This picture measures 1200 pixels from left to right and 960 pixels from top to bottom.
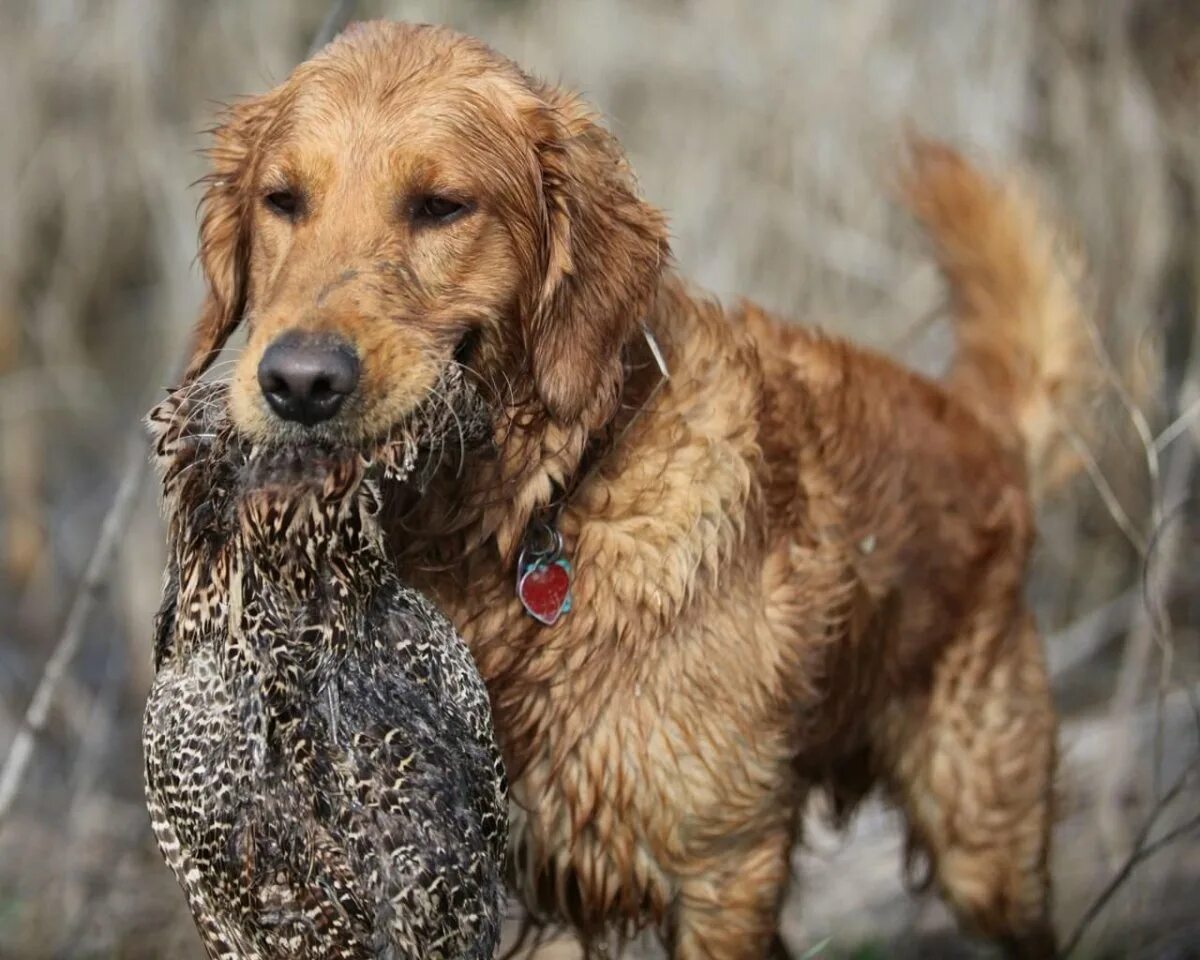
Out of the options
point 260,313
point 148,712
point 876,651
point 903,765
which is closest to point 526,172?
point 260,313

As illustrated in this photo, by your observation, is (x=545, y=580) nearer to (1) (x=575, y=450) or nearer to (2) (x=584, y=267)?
(1) (x=575, y=450)

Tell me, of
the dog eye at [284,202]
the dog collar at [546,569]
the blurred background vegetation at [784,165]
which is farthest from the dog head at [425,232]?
the blurred background vegetation at [784,165]

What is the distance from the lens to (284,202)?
304cm

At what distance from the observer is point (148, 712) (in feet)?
8.53

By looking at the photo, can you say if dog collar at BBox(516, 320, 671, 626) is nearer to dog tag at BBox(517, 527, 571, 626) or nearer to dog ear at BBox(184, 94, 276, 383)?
dog tag at BBox(517, 527, 571, 626)

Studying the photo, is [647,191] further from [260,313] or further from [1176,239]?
[260,313]

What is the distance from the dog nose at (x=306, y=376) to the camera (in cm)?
260

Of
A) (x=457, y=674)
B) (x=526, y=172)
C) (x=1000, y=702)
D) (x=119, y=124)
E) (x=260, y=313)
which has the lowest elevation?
(x=119, y=124)

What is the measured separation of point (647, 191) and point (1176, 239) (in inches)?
81.4

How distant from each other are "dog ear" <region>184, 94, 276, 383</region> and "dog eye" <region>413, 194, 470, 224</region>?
1.34 feet

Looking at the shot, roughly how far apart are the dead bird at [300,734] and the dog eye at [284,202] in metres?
0.56

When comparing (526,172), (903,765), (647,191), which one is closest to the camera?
(526,172)

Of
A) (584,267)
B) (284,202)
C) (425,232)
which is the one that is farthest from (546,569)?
(284,202)

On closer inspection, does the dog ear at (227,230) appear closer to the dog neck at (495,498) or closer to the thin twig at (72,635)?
the dog neck at (495,498)
